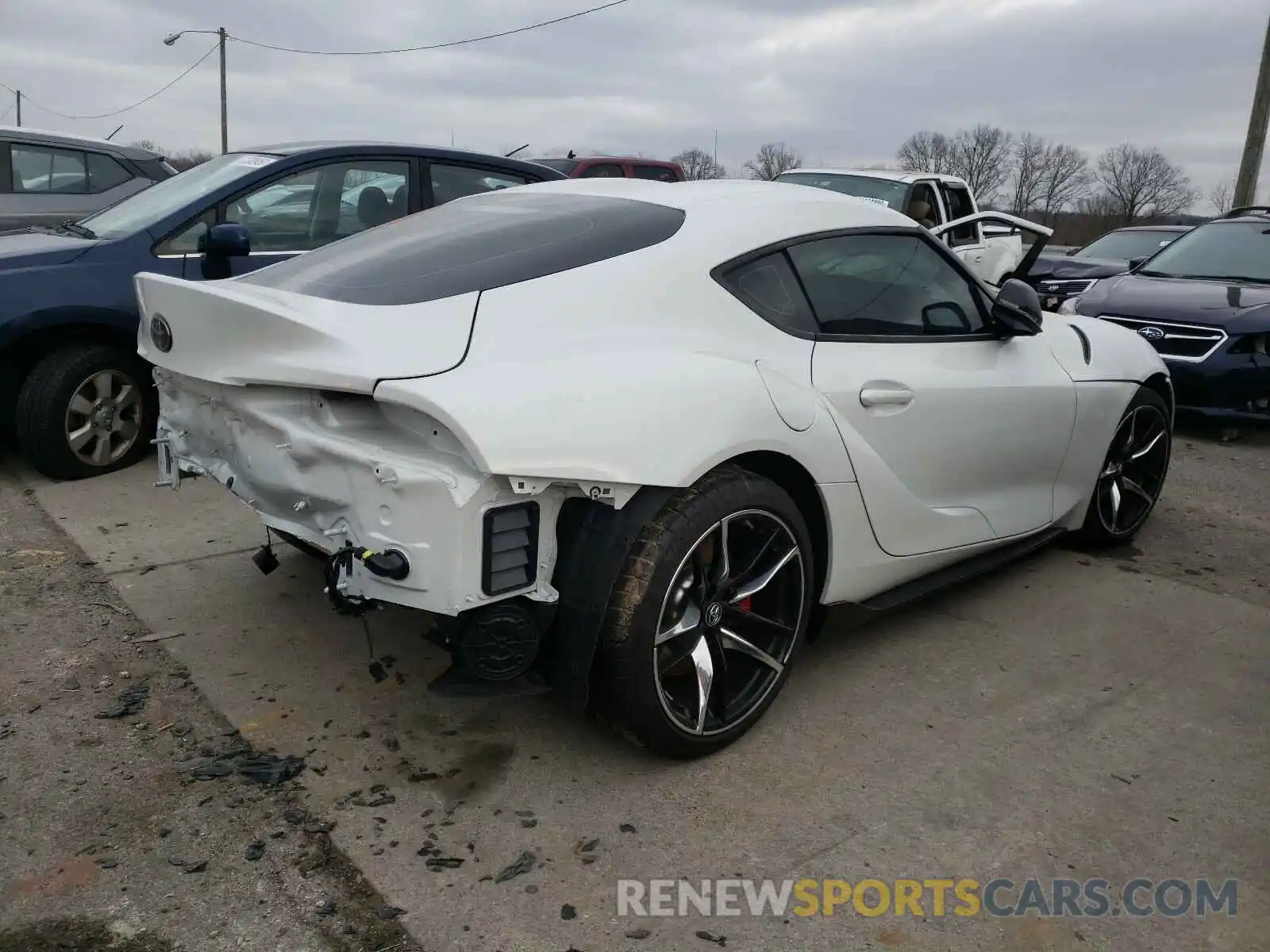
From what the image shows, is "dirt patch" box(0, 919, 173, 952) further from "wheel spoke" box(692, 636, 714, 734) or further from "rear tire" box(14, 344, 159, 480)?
"rear tire" box(14, 344, 159, 480)

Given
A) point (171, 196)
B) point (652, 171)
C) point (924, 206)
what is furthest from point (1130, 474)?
point (652, 171)

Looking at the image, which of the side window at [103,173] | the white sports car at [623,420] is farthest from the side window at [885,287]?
the side window at [103,173]

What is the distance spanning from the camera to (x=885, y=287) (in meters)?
3.55

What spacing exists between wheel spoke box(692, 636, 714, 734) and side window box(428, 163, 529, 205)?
13.3 feet

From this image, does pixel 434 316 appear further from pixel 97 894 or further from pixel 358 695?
pixel 97 894

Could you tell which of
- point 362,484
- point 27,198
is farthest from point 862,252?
point 27,198

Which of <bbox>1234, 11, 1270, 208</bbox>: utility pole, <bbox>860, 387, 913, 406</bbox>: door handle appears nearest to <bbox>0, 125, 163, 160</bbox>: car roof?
<bbox>860, 387, 913, 406</bbox>: door handle

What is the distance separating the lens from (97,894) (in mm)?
2332

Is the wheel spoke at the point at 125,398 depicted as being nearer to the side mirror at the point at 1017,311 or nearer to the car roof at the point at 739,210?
the car roof at the point at 739,210

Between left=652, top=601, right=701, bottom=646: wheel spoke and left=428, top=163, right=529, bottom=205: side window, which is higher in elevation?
left=428, top=163, right=529, bottom=205: side window

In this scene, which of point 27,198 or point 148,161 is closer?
point 27,198

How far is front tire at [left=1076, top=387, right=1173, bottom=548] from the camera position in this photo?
461 centimetres

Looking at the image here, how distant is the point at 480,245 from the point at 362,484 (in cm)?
93

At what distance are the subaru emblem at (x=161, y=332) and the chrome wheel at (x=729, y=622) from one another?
5.54ft
